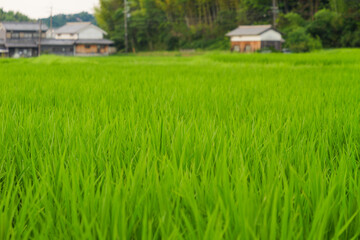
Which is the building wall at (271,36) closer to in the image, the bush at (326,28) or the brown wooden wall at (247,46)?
the brown wooden wall at (247,46)

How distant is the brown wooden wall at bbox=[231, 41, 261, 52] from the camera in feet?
111

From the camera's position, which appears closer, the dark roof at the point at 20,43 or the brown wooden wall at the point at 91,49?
the dark roof at the point at 20,43

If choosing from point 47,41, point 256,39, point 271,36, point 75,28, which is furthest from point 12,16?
point 271,36

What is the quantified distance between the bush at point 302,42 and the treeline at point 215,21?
7 centimetres

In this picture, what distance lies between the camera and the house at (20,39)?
128ft

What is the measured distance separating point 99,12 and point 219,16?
21.6 m

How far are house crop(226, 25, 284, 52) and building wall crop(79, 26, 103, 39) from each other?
57.8 ft

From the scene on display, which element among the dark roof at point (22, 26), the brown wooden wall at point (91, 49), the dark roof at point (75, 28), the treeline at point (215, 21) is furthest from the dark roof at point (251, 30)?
the dark roof at point (22, 26)

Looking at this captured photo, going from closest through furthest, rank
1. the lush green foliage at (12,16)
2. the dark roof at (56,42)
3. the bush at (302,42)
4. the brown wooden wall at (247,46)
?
the bush at (302,42), the brown wooden wall at (247,46), the dark roof at (56,42), the lush green foliage at (12,16)

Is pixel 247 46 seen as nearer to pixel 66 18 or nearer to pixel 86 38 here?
pixel 86 38

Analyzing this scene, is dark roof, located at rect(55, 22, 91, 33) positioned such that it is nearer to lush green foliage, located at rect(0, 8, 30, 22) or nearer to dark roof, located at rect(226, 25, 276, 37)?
dark roof, located at rect(226, 25, 276, 37)

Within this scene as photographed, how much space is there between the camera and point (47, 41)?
3966 cm

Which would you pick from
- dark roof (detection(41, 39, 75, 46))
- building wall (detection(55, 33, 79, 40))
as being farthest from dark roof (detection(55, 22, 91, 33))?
dark roof (detection(41, 39, 75, 46))

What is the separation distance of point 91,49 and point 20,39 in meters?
7.45
